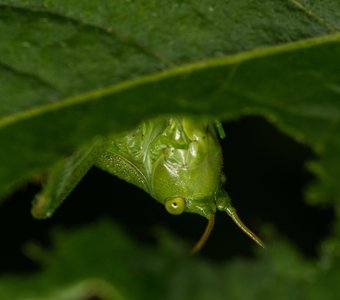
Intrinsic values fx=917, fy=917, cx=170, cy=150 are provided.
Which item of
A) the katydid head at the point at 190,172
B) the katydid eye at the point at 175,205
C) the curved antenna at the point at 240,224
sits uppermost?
the katydid head at the point at 190,172

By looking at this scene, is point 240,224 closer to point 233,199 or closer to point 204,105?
point 233,199

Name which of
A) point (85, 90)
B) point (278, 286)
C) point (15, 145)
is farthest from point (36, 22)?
point (278, 286)

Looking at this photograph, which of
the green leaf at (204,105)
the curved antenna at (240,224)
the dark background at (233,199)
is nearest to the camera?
the green leaf at (204,105)

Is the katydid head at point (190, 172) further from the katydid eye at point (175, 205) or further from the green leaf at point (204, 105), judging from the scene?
the green leaf at point (204, 105)

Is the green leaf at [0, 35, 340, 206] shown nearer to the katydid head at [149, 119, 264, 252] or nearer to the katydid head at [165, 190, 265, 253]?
the katydid head at [149, 119, 264, 252]

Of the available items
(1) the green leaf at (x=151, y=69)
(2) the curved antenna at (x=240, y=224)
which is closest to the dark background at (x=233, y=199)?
(2) the curved antenna at (x=240, y=224)

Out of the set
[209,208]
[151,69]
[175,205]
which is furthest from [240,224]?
[151,69]
